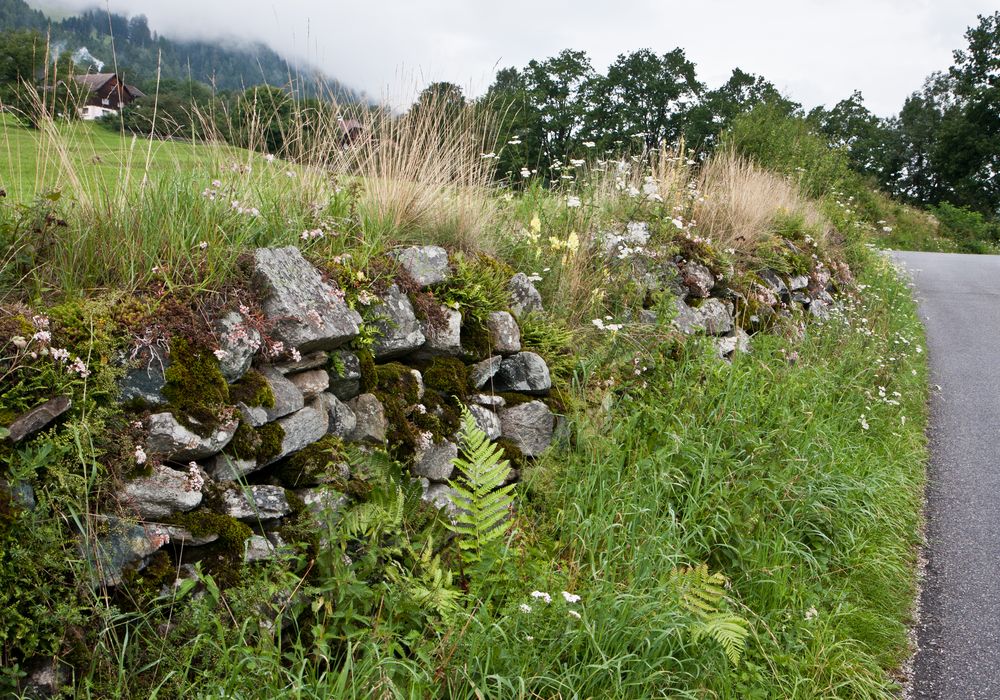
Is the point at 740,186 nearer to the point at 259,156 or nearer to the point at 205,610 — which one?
the point at 259,156

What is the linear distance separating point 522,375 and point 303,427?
1.65 meters

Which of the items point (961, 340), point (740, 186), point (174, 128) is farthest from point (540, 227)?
point (961, 340)

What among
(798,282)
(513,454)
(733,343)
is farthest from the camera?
(798,282)

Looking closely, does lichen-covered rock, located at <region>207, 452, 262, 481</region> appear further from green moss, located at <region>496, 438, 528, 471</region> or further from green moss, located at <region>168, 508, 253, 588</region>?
green moss, located at <region>496, 438, 528, 471</region>

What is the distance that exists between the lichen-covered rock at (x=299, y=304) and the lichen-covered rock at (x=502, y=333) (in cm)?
105

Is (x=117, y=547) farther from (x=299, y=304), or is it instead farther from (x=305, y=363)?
(x=299, y=304)

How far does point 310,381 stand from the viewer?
346cm

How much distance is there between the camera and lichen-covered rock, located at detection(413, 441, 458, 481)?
3760 millimetres

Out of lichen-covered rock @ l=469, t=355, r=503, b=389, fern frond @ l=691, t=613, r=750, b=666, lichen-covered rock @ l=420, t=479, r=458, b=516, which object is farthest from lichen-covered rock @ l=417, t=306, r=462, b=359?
fern frond @ l=691, t=613, r=750, b=666

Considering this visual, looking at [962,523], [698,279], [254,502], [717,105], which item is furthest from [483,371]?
[717,105]

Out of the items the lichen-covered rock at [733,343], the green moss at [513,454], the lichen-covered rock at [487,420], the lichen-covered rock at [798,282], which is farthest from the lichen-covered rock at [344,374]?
the lichen-covered rock at [798,282]

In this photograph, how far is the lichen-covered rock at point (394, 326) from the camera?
390 cm

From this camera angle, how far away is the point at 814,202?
470 inches

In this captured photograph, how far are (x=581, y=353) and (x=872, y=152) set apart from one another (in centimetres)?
5442
